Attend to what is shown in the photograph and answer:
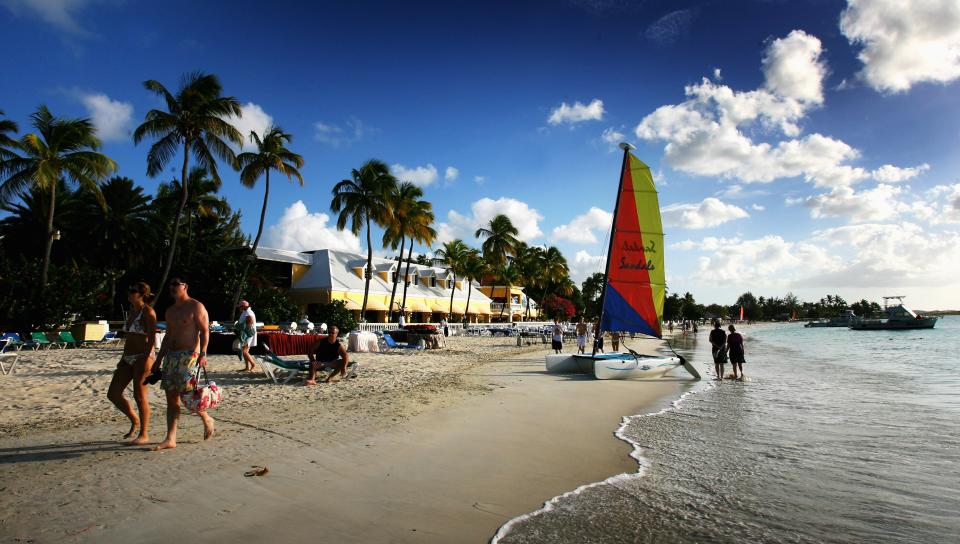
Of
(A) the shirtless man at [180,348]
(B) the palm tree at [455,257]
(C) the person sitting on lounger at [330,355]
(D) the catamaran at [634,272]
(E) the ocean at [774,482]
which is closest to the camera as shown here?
(E) the ocean at [774,482]

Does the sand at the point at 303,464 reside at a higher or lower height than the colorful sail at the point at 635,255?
lower

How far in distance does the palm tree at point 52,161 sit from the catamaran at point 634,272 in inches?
806

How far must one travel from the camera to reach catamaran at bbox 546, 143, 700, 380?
46.7ft

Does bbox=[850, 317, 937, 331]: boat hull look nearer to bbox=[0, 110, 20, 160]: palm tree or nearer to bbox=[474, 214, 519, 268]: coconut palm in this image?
bbox=[474, 214, 519, 268]: coconut palm

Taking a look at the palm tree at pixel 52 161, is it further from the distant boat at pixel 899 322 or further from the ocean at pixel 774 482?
the distant boat at pixel 899 322

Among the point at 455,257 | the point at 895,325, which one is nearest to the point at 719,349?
the point at 455,257

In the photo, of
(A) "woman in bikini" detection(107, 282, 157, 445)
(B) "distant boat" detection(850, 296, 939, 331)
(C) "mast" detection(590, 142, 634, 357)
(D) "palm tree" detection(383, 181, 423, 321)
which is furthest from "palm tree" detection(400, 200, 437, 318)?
(B) "distant boat" detection(850, 296, 939, 331)

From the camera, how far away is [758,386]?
13.1 m

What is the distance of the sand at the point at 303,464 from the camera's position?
3699 millimetres

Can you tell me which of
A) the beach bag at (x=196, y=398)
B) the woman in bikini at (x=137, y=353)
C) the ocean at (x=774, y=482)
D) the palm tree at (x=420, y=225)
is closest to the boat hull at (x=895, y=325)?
the palm tree at (x=420, y=225)

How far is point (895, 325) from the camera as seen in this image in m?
82.7

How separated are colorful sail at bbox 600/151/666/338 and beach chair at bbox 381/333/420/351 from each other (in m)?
8.25

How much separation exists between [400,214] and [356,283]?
263 inches

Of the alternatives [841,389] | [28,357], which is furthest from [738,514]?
[28,357]
